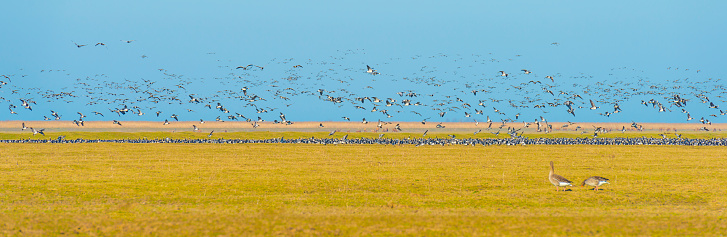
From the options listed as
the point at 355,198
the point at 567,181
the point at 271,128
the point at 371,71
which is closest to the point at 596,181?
the point at 567,181

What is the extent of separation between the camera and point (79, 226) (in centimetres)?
1628

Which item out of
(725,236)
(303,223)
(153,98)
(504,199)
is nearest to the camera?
(725,236)

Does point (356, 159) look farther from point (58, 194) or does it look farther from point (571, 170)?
point (58, 194)

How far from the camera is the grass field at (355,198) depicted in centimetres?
1639

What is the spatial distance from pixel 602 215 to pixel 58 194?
16673mm

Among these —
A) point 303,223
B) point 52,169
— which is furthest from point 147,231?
point 52,169

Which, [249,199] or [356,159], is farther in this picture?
[356,159]

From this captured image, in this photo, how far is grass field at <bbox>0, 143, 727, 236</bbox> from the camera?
53.8 feet

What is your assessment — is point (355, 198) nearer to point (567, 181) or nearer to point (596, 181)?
point (567, 181)

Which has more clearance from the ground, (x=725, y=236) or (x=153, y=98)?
(x=153, y=98)

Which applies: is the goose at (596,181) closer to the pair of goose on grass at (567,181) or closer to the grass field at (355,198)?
the pair of goose on grass at (567,181)

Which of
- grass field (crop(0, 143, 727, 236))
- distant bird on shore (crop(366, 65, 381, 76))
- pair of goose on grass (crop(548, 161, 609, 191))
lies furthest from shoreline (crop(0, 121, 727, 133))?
pair of goose on grass (crop(548, 161, 609, 191))

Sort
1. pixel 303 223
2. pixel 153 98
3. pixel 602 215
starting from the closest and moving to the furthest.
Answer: pixel 303 223 < pixel 602 215 < pixel 153 98

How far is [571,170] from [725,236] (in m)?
17.4
